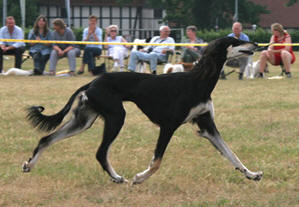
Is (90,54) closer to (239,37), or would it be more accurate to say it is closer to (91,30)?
(91,30)

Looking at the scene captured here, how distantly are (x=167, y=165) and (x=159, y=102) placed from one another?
92 cm

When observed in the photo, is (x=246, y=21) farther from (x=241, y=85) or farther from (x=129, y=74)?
(x=129, y=74)

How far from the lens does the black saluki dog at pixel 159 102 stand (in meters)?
4.57

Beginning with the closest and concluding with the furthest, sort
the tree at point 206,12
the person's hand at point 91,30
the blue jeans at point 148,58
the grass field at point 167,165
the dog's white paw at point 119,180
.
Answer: the grass field at point 167,165 < the dog's white paw at point 119,180 < the blue jeans at point 148,58 < the person's hand at point 91,30 < the tree at point 206,12

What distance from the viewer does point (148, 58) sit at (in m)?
14.6

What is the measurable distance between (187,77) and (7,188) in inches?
67.1

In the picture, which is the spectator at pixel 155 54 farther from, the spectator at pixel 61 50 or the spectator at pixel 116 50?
the spectator at pixel 61 50

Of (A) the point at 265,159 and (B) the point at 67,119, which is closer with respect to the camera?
(B) the point at 67,119

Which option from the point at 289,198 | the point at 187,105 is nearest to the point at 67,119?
the point at 187,105

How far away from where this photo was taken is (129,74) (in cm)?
477

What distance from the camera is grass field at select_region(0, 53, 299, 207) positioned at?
427cm

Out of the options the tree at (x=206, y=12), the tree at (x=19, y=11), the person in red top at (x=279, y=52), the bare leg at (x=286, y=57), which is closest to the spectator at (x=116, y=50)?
the person in red top at (x=279, y=52)

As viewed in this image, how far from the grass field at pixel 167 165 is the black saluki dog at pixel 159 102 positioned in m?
0.20

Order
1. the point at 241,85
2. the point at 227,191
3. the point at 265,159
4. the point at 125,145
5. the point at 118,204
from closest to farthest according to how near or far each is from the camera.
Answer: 1. the point at 118,204
2. the point at 227,191
3. the point at 265,159
4. the point at 125,145
5. the point at 241,85
